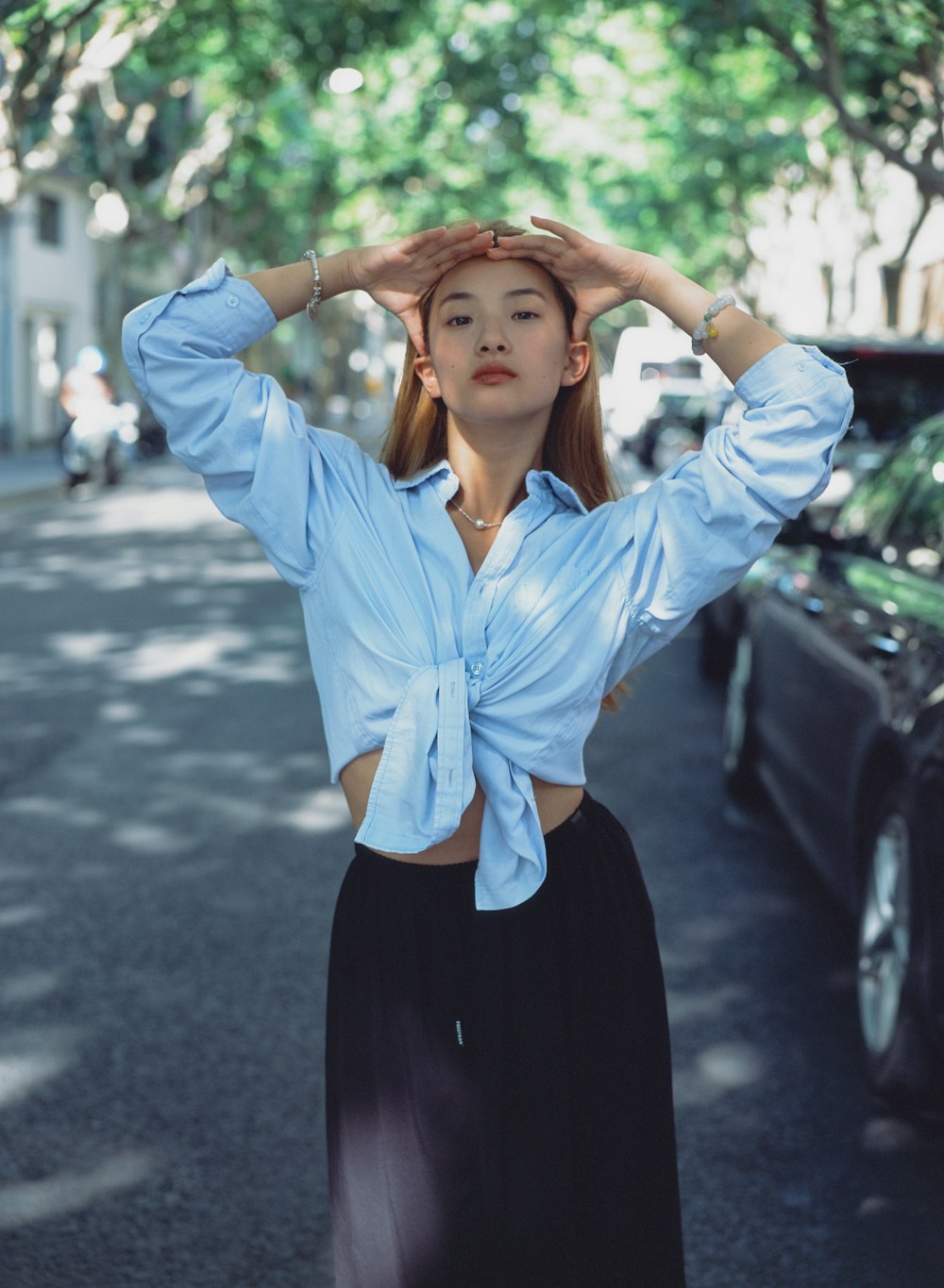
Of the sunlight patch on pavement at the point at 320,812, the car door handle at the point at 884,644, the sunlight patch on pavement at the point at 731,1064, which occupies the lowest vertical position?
the sunlight patch on pavement at the point at 320,812

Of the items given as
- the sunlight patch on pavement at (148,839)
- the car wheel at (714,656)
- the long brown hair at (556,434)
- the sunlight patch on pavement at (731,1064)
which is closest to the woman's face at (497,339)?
the long brown hair at (556,434)

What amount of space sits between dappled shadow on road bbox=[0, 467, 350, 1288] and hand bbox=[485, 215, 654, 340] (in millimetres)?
1908

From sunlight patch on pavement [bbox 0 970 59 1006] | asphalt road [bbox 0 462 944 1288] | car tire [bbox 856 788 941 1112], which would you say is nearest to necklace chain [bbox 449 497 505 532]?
asphalt road [bbox 0 462 944 1288]

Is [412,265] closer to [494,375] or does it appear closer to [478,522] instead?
[494,375]

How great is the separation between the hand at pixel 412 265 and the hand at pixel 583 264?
0.04 meters

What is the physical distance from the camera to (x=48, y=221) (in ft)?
121

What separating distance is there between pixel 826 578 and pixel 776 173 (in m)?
27.1

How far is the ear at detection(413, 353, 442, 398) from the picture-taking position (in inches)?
95.0

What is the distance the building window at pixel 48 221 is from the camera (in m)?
36.1

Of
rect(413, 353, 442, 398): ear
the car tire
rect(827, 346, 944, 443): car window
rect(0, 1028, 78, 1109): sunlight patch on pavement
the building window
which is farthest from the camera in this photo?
the building window

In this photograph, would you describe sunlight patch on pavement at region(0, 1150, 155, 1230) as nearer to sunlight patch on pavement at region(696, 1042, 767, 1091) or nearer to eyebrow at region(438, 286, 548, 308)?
sunlight patch on pavement at region(696, 1042, 767, 1091)

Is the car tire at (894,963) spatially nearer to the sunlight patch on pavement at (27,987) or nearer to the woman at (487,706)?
the woman at (487,706)

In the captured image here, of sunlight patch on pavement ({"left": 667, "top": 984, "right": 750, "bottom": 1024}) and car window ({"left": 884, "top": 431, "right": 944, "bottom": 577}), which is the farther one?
car window ({"left": 884, "top": 431, "right": 944, "bottom": 577})

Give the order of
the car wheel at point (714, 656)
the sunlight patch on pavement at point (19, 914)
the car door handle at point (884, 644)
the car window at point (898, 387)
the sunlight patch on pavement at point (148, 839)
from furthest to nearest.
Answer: the car wheel at point (714, 656) < the car window at point (898, 387) < the sunlight patch on pavement at point (148, 839) < the sunlight patch on pavement at point (19, 914) < the car door handle at point (884, 644)
